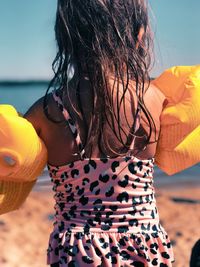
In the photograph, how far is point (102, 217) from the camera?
2035mm

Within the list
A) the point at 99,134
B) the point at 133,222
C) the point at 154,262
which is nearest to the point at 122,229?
the point at 133,222

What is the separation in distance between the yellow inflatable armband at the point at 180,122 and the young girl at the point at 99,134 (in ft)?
0.37

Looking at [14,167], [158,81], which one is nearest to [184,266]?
[158,81]

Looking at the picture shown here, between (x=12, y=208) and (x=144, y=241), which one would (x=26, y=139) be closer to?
(x=12, y=208)

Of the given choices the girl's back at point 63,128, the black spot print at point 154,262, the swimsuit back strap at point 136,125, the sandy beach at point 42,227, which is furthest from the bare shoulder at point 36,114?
the sandy beach at point 42,227

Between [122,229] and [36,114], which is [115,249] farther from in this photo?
→ [36,114]

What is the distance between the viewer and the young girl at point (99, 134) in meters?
2.00

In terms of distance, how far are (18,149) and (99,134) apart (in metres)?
0.28

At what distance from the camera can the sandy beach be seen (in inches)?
190

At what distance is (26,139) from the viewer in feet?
6.66

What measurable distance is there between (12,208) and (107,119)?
0.52m

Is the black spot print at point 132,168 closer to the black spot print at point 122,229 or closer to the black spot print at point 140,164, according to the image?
the black spot print at point 140,164

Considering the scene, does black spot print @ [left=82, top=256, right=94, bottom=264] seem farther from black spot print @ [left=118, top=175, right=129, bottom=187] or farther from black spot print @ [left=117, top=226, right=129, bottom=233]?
black spot print @ [left=118, top=175, right=129, bottom=187]

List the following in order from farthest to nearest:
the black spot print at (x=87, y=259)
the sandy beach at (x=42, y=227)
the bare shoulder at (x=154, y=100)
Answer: the sandy beach at (x=42, y=227) < the bare shoulder at (x=154, y=100) < the black spot print at (x=87, y=259)
